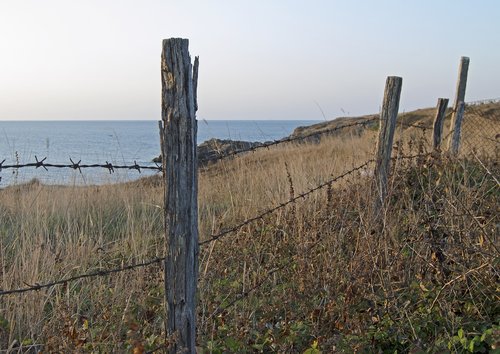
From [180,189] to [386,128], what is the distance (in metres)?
2.95

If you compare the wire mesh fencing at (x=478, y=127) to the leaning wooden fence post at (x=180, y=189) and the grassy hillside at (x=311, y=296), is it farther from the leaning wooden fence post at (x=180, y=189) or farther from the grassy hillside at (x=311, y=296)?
the leaning wooden fence post at (x=180, y=189)

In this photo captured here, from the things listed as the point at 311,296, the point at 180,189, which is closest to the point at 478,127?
the point at 311,296

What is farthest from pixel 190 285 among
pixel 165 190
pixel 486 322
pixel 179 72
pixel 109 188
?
pixel 109 188

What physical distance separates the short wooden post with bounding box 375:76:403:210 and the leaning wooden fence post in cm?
269

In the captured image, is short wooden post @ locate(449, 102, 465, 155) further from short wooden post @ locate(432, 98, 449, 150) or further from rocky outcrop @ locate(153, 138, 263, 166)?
rocky outcrop @ locate(153, 138, 263, 166)

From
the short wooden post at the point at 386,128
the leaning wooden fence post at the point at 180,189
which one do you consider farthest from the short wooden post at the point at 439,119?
the leaning wooden fence post at the point at 180,189

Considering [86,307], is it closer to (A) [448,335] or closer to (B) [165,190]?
(B) [165,190]

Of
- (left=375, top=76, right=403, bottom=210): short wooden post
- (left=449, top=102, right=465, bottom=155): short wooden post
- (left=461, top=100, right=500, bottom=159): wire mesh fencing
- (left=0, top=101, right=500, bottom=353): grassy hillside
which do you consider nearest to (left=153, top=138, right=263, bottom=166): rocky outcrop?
(left=0, top=101, right=500, bottom=353): grassy hillside

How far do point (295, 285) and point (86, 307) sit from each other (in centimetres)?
161

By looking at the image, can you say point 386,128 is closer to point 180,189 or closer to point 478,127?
Answer: point 180,189

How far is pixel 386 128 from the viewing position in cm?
481

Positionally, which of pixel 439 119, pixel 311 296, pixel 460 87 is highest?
pixel 460 87

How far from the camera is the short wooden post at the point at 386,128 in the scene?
15.6ft

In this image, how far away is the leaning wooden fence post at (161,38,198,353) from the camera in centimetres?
226
